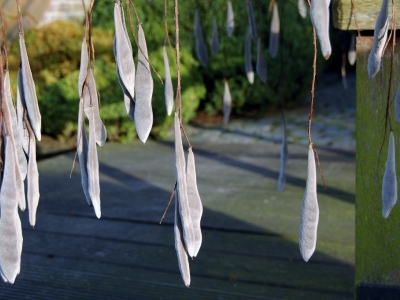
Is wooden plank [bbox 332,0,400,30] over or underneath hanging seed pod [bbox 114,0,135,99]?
underneath

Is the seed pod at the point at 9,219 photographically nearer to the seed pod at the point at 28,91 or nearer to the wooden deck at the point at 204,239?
the seed pod at the point at 28,91

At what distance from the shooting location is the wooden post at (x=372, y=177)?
4.17 feet

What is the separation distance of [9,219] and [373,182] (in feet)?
2.78

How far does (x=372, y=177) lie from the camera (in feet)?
4.40

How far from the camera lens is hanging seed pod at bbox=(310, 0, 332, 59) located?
735mm

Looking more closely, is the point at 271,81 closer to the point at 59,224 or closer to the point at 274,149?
the point at 274,149

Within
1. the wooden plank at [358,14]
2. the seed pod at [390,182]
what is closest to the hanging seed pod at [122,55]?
the seed pod at [390,182]

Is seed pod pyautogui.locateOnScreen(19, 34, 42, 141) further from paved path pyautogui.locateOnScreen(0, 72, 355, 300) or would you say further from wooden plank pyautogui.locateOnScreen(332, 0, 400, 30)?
paved path pyautogui.locateOnScreen(0, 72, 355, 300)

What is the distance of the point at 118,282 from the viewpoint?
6.99 ft

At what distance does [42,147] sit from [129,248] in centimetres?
296

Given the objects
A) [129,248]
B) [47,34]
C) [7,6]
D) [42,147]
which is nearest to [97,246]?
[129,248]

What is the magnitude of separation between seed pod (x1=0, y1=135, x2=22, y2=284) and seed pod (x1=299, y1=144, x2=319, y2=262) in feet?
1.25

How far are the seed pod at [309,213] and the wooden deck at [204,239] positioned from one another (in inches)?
46.7

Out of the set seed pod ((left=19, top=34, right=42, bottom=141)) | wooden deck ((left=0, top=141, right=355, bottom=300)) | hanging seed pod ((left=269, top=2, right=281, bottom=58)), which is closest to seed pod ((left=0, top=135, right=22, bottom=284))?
seed pod ((left=19, top=34, right=42, bottom=141))
